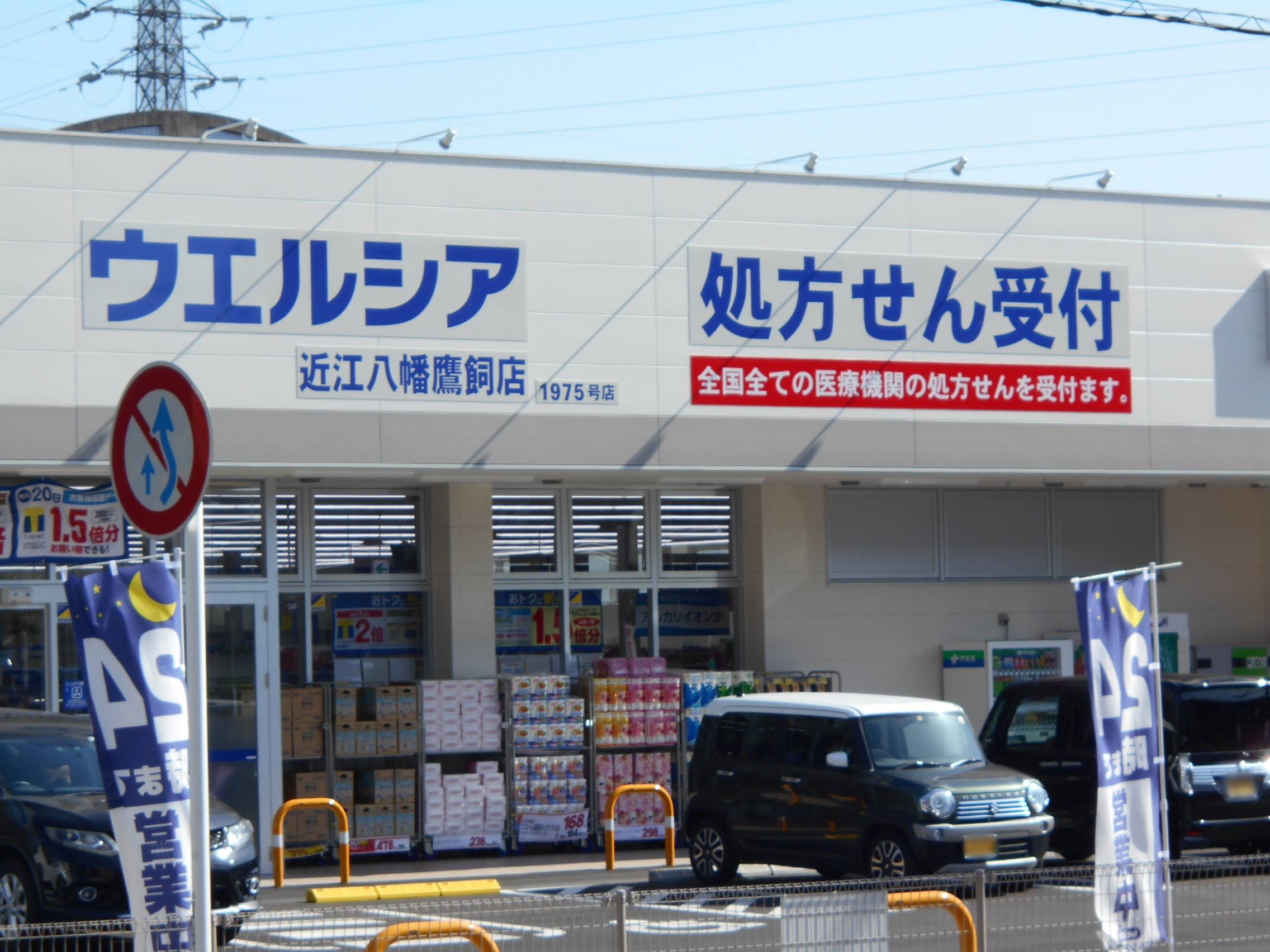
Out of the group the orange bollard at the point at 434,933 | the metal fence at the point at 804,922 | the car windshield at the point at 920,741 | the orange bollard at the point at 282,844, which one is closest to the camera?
the orange bollard at the point at 434,933

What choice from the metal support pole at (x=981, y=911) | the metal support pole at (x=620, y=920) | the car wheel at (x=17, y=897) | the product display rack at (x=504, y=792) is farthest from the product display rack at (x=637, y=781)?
the metal support pole at (x=620, y=920)

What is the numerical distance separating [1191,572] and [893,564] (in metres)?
4.15

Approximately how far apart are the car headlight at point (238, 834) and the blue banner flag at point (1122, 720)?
5993 millimetres

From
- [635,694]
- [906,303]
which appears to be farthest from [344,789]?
[906,303]

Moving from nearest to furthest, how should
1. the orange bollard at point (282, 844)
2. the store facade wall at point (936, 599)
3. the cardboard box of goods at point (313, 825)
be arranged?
the orange bollard at point (282, 844) → the cardboard box of goods at point (313, 825) → the store facade wall at point (936, 599)

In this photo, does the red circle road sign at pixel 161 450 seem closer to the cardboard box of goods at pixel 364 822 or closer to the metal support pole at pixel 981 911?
the metal support pole at pixel 981 911

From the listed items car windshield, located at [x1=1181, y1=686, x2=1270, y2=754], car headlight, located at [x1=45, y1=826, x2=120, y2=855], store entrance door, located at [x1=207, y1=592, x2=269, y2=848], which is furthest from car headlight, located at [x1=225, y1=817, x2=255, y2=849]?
car windshield, located at [x1=1181, y1=686, x2=1270, y2=754]

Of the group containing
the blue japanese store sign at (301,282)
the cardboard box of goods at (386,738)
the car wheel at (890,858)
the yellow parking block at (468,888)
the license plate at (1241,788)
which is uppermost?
the blue japanese store sign at (301,282)

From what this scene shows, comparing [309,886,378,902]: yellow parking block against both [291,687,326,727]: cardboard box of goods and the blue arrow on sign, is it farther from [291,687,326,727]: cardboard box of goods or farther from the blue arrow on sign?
the blue arrow on sign

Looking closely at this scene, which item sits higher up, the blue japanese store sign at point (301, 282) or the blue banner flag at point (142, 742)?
the blue japanese store sign at point (301, 282)

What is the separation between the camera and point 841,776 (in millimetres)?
12562

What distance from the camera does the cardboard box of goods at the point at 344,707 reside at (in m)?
15.9

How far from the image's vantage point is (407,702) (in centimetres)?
1602

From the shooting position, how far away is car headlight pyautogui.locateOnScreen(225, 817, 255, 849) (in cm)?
1114
